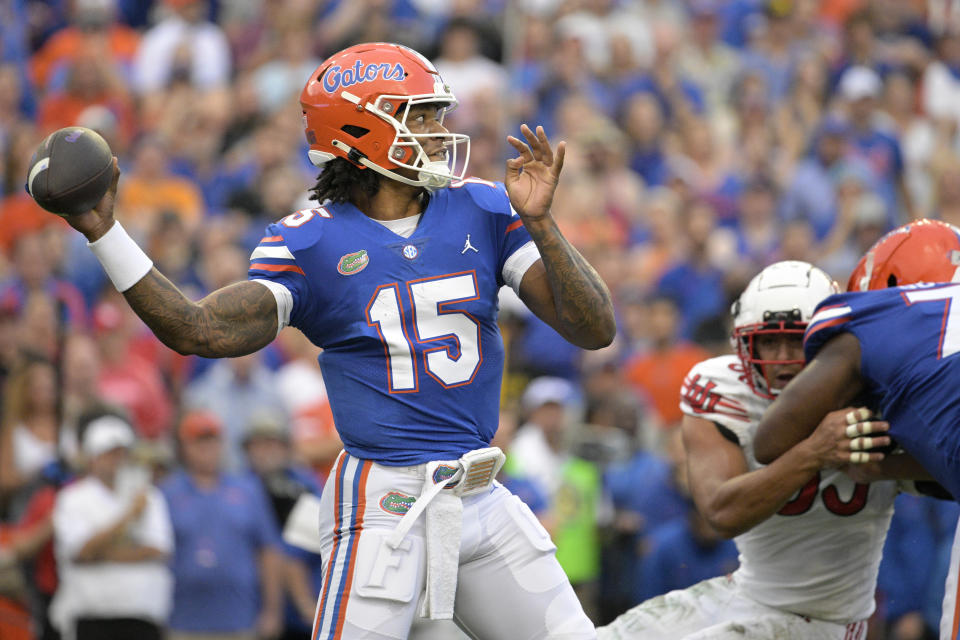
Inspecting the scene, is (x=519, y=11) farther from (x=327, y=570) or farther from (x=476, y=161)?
(x=327, y=570)

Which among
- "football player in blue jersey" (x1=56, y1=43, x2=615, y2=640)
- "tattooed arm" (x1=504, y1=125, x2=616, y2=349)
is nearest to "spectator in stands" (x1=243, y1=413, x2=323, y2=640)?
"football player in blue jersey" (x1=56, y1=43, x2=615, y2=640)

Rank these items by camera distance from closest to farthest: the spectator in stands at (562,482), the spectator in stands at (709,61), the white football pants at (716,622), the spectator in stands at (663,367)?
the white football pants at (716,622) → the spectator in stands at (562,482) → the spectator in stands at (663,367) → the spectator in stands at (709,61)

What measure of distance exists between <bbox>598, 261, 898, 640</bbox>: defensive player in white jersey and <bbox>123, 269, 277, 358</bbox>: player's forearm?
1.58 meters

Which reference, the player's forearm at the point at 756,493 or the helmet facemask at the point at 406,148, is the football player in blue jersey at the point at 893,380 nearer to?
the player's forearm at the point at 756,493

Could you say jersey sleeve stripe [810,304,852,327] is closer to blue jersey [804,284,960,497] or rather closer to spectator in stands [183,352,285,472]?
blue jersey [804,284,960,497]

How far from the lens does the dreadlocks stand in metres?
4.39

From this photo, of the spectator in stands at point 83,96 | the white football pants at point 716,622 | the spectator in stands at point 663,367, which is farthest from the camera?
the spectator in stands at point 83,96

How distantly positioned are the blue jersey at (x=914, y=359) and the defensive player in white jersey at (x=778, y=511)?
0.55 m

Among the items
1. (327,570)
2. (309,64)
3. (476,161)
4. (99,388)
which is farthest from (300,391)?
(327,570)

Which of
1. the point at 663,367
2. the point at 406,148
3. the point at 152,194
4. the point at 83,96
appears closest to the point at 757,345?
the point at 406,148

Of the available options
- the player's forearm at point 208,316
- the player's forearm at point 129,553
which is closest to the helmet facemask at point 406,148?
the player's forearm at point 208,316

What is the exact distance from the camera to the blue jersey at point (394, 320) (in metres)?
4.19

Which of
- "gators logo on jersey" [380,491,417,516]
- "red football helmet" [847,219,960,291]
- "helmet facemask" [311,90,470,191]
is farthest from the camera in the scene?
"red football helmet" [847,219,960,291]

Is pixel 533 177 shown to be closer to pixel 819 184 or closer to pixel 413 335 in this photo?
pixel 413 335
